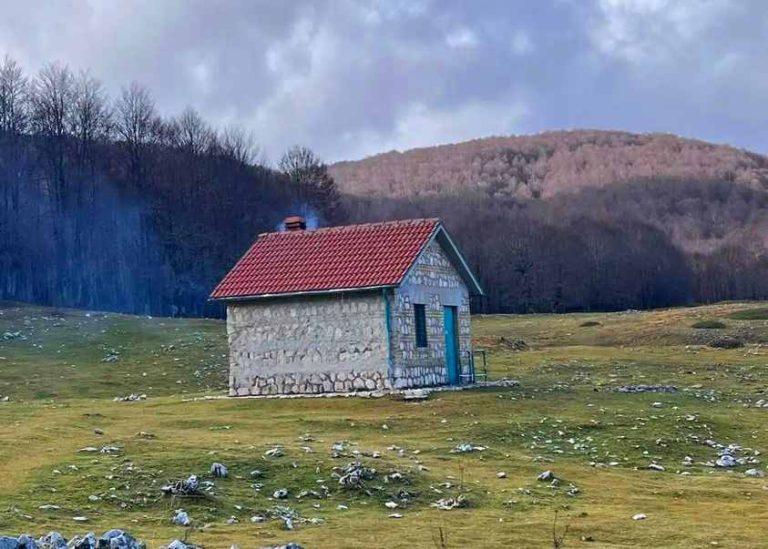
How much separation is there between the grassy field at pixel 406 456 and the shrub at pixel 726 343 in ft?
26.3

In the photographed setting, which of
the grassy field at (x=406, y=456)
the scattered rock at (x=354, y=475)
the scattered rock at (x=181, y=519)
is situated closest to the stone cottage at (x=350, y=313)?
the grassy field at (x=406, y=456)

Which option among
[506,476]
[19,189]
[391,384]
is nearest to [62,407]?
[391,384]

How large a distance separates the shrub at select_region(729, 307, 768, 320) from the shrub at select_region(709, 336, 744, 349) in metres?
12.1

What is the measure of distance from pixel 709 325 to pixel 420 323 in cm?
3018

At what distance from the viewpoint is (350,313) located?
34.3m

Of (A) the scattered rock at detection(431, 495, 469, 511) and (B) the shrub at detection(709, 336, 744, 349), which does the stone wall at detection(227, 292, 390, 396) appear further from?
(B) the shrub at detection(709, 336, 744, 349)

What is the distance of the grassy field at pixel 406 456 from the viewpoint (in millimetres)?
15383

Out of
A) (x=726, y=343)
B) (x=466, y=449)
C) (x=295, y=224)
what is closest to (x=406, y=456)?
(x=466, y=449)

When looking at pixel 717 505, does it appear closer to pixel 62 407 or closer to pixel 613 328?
pixel 62 407

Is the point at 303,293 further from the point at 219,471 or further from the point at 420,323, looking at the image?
the point at 219,471

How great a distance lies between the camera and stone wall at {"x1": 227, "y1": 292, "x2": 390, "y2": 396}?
33781 millimetres

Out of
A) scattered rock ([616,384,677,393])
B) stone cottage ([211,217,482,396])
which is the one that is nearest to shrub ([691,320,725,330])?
scattered rock ([616,384,677,393])

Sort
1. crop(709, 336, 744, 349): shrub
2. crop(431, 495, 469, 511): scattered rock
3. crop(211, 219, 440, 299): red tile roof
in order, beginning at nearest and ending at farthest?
crop(431, 495, 469, 511): scattered rock < crop(211, 219, 440, 299): red tile roof < crop(709, 336, 744, 349): shrub

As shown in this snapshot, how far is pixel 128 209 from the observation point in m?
88.3
